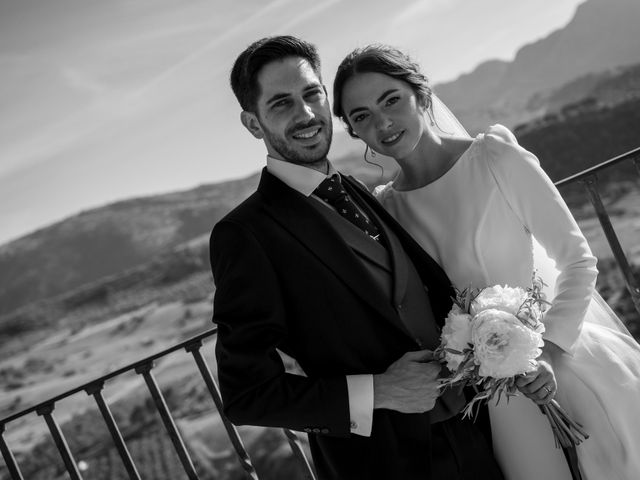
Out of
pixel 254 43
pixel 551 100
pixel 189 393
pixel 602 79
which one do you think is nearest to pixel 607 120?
pixel 602 79

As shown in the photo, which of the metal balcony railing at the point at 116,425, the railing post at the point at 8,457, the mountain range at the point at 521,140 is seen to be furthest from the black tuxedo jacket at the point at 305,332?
the mountain range at the point at 521,140

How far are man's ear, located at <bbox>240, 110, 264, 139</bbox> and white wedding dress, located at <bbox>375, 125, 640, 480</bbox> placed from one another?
25.2 inches

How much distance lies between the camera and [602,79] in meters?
52.4

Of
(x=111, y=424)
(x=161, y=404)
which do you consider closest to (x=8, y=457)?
(x=111, y=424)

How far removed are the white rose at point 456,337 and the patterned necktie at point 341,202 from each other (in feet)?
1.04

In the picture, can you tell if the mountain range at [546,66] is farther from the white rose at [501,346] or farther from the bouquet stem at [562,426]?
the white rose at [501,346]

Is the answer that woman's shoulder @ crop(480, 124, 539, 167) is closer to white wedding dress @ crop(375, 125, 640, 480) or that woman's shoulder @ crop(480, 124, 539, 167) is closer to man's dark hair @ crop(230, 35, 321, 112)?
white wedding dress @ crop(375, 125, 640, 480)

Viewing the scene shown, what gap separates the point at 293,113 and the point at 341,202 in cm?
28

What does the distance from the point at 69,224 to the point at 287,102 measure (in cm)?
6174

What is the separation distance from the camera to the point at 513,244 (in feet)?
6.47

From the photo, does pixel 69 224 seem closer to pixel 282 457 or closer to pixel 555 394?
A: pixel 282 457

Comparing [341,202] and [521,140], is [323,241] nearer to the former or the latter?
[341,202]

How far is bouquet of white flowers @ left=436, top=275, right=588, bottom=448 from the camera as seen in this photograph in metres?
1.55

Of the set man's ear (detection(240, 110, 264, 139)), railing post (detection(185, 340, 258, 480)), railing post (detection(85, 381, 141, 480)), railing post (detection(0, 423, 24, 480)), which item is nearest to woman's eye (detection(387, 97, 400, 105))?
man's ear (detection(240, 110, 264, 139))
